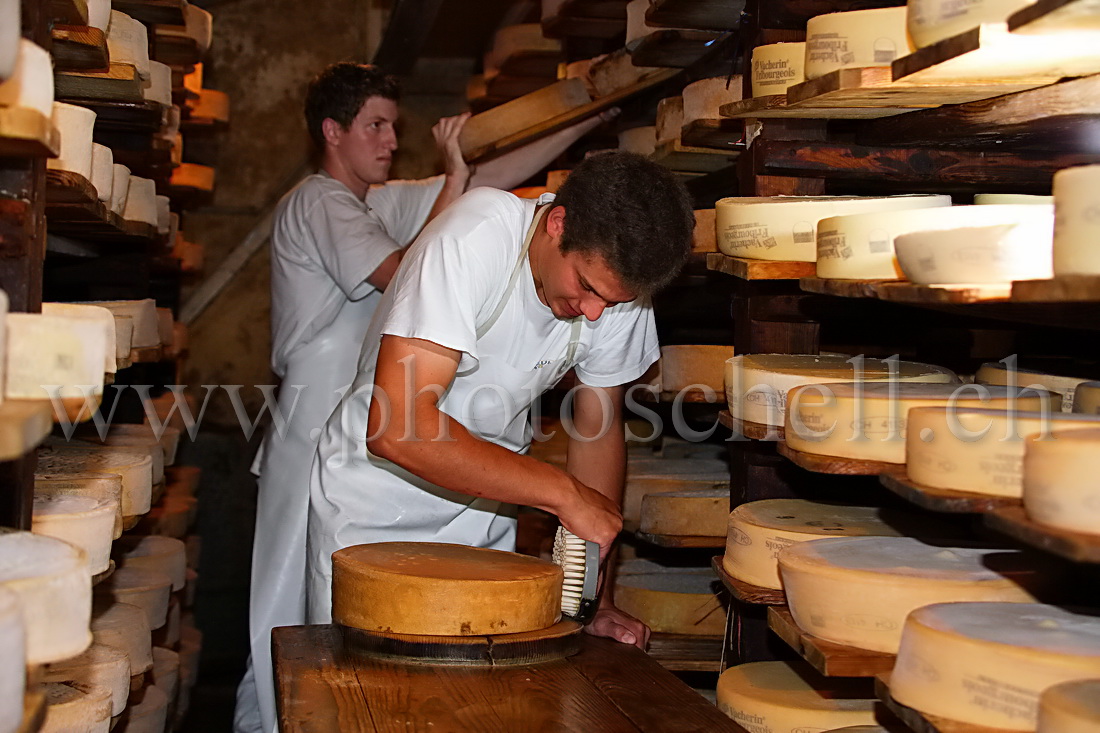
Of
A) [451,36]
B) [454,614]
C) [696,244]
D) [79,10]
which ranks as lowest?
[454,614]

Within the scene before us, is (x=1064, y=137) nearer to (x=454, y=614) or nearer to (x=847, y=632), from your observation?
(x=847, y=632)

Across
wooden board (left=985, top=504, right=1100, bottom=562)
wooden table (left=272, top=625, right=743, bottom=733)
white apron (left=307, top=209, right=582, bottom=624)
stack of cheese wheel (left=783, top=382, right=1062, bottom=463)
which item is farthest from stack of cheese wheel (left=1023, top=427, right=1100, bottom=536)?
white apron (left=307, top=209, right=582, bottom=624)

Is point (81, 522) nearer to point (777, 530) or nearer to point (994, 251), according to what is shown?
point (777, 530)

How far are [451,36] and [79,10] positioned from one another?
4.08m

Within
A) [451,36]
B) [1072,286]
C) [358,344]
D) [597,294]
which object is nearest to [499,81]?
[451,36]

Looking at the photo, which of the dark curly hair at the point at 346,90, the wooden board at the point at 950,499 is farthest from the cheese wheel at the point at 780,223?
the dark curly hair at the point at 346,90

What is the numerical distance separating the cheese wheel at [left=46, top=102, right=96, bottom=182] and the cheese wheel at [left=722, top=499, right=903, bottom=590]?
1.58 meters

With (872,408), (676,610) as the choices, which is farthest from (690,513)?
(872,408)

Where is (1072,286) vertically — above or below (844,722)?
above

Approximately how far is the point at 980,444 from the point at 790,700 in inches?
35.1

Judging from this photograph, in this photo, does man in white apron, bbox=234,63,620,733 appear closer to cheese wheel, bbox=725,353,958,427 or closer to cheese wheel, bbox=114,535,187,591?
cheese wheel, bbox=114,535,187,591

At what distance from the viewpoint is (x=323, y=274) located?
4129 mm

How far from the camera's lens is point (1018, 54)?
1.84 meters

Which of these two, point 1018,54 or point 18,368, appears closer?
Answer: point 18,368
